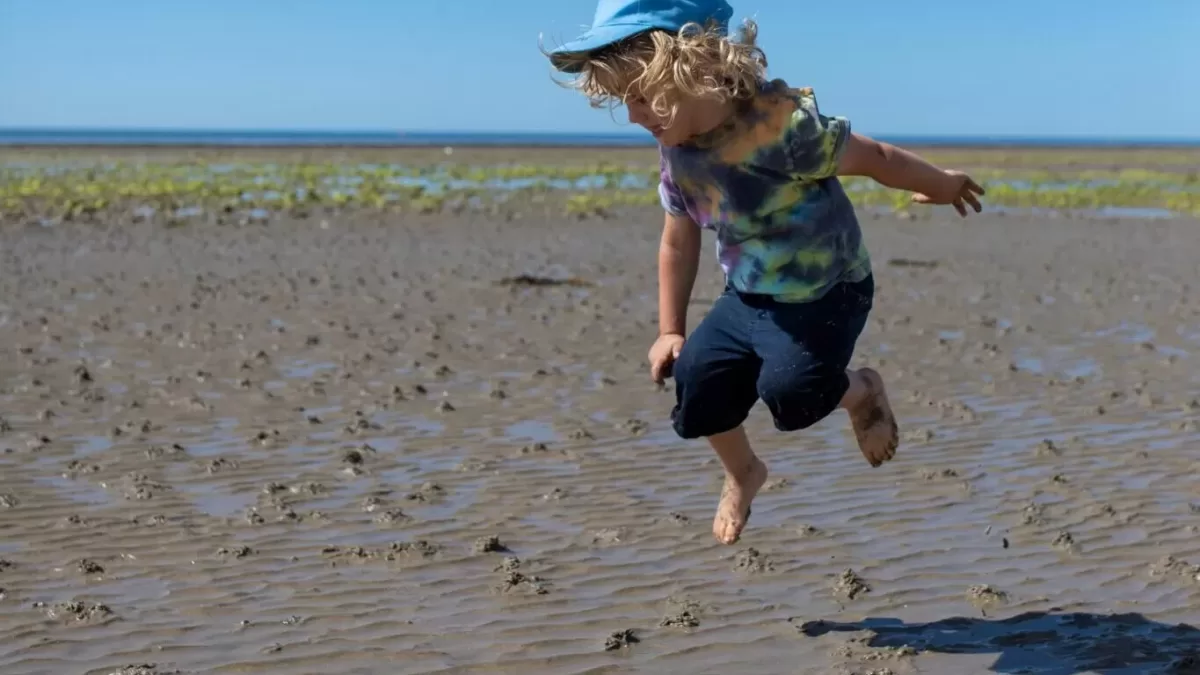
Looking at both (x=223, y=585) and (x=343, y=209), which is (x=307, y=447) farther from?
(x=343, y=209)

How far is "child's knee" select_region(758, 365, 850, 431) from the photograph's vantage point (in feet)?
12.6

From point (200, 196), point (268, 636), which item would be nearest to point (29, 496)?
point (268, 636)

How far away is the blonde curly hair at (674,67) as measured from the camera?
357 cm

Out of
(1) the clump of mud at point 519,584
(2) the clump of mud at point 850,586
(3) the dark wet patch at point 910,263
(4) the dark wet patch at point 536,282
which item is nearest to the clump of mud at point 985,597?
(2) the clump of mud at point 850,586

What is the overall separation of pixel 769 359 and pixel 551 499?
2.02 m

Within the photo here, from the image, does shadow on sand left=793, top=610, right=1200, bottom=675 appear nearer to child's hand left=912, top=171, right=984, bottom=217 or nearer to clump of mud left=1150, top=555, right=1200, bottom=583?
clump of mud left=1150, top=555, right=1200, bottom=583

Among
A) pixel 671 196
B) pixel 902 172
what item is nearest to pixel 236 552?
pixel 671 196

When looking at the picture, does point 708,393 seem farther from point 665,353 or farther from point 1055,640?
point 1055,640

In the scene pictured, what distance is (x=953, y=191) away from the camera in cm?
394

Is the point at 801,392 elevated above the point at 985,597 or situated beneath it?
elevated above

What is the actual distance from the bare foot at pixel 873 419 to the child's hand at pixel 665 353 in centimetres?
54

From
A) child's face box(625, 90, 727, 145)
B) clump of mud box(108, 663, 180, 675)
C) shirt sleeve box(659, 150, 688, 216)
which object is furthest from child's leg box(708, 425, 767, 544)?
clump of mud box(108, 663, 180, 675)

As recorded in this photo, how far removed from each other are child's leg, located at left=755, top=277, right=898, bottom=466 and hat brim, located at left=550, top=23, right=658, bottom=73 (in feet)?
2.84

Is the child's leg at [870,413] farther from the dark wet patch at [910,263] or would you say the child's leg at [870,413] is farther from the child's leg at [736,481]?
the dark wet patch at [910,263]
